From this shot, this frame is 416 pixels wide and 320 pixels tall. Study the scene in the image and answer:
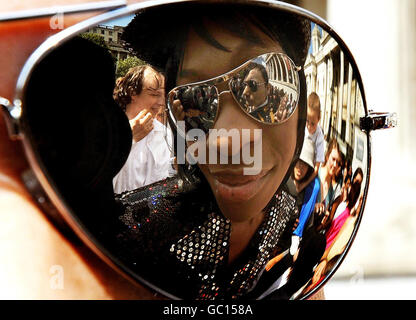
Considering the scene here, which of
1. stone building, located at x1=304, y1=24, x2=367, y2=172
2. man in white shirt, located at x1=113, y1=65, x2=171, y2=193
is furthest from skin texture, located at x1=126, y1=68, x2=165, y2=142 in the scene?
stone building, located at x1=304, y1=24, x2=367, y2=172

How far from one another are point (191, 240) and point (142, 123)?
0.41 feet

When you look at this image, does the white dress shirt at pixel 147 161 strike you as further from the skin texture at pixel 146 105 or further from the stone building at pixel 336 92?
the stone building at pixel 336 92

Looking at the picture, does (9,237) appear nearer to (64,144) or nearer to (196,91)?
(64,144)

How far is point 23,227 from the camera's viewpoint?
0.48 m

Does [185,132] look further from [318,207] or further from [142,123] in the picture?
[318,207]

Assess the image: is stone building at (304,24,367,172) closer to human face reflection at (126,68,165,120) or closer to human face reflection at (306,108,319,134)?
human face reflection at (306,108,319,134)

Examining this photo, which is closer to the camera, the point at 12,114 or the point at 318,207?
the point at 12,114

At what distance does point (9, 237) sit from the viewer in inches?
18.6

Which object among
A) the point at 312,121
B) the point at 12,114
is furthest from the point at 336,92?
the point at 12,114

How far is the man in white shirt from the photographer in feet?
1.57

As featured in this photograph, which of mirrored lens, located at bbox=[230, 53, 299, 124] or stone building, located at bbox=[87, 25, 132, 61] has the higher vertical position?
stone building, located at bbox=[87, 25, 132, 61]

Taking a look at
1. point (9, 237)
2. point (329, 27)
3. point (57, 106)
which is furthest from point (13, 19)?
point (329, 27)

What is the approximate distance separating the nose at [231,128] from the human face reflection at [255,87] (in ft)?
0.05
